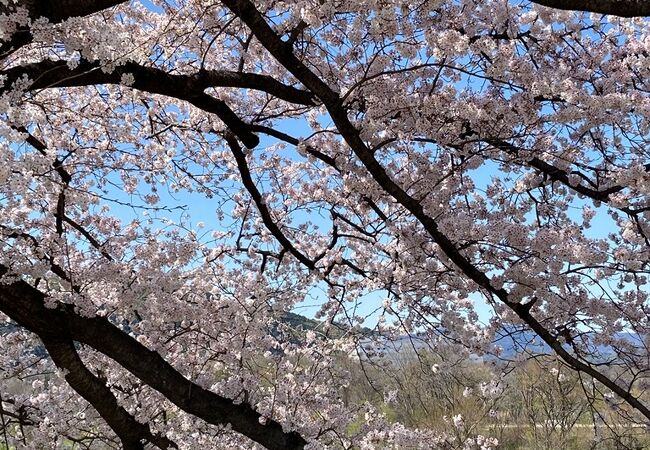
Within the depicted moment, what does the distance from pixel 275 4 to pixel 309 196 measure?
277 centimetres

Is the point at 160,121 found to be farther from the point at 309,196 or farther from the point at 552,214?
the point at 552,214

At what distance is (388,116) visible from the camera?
136 inches

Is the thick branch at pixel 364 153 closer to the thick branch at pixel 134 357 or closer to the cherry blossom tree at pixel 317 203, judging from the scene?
the cherry blossom tree at pixel 317 203

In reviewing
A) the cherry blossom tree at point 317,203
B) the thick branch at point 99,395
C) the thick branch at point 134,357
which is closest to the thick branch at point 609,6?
the cherry blossom tree at point 317,203

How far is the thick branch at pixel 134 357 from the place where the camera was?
337 cm

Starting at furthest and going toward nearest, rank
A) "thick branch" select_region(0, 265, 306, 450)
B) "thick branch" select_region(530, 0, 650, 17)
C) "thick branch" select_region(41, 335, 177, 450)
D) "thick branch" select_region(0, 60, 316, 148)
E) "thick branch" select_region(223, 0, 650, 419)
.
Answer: "thick branch" select_region(41, 335, 177, 450) < "thick branch" select_region(0, 265, 306, 450) < "thick branch" select_region(0, 60, 316, 148) < "thick branch" select_region(223, 0, 650, 419) < "thick branch" select_region(530, 0, 650, 17)

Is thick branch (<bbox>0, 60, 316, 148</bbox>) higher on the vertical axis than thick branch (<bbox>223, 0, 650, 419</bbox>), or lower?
higher

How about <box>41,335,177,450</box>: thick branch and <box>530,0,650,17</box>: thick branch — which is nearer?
<box>530,0,650,17</box>: thick branch

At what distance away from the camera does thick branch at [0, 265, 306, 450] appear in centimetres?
337

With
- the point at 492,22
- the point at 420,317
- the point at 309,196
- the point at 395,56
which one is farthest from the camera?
the point at 309,196

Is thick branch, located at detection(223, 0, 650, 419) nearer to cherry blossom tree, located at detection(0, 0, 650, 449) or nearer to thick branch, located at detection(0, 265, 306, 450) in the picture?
cherry blossom tree, located at detection(0, 0, 650, 449)

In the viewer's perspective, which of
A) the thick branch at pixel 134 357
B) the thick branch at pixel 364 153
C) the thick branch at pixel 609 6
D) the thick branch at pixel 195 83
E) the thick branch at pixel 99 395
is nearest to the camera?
the thick branch at pixel 609 6

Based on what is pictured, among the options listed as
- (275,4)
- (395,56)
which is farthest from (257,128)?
(395,56)

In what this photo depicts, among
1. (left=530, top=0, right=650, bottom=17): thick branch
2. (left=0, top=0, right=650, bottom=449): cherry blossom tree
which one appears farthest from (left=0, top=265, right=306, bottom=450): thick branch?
(left=530, top=0, right=650, bottom=17): thick branch
